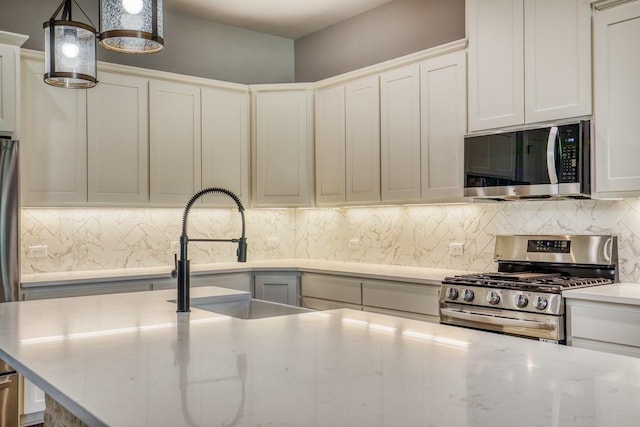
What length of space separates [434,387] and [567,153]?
2.39 metres

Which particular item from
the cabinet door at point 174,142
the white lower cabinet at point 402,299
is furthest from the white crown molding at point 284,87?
the white lower cabinet at point 402,299

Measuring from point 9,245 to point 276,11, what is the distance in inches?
109

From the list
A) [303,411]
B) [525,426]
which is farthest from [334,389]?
[525,426]

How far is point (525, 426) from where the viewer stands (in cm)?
98

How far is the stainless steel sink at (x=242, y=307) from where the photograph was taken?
8.09 feet

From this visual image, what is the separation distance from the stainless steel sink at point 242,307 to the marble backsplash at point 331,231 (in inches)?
78.4

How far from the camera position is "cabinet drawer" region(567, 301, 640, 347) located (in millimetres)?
2666

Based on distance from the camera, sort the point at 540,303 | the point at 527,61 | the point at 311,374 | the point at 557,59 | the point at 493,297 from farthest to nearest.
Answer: the point at 527,61 < the point at 557,59 < the point at 493,297 < the point at 540,303 < the point at 311,374

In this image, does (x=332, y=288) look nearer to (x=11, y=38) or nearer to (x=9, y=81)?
(x=9, y=81)

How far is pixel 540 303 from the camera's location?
2.95 m

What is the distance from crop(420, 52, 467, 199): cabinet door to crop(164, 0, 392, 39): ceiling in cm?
118

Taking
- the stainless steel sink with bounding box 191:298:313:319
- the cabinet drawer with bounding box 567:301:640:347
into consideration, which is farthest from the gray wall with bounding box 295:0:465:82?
the stainless steel sink with bounding box 191:298:313:319

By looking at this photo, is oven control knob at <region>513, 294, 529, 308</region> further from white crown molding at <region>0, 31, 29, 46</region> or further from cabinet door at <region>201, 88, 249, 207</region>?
white crown molding at <region>0, 31, 29, 46</region>

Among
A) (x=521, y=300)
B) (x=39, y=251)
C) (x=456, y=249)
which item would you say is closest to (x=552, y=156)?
(x=521, y=300)
